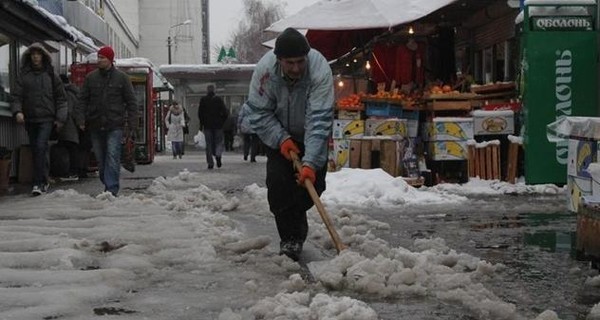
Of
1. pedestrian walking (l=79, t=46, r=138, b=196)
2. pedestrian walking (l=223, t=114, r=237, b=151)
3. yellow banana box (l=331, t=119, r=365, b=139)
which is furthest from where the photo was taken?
pedestrian walking (l=223, t=114, r=237, b=151)

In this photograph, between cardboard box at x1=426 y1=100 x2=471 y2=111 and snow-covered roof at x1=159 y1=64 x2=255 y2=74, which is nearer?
cardboard box at x1=426 y1=100 x2=471 y2=111

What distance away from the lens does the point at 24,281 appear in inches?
199

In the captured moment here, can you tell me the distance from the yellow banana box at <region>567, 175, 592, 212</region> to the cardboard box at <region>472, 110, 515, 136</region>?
508cm

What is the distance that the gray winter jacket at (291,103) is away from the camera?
5.74 metres

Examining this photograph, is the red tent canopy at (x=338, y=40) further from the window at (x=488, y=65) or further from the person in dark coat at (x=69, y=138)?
the person in dark coat at (x=69, y=138)

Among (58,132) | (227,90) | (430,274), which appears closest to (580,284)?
(430,274)

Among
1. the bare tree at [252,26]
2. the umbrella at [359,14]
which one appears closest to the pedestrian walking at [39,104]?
the umbrella at [359,14]

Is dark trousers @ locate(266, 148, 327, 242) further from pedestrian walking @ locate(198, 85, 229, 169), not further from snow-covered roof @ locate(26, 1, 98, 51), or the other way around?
pedestrian walking @ locate(198, 85, 229, 169)

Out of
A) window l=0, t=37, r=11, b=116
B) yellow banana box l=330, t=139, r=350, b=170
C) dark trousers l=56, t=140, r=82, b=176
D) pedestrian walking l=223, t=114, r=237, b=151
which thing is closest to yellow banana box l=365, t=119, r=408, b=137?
yellow banana box l=330, t=139, r=350, b=170

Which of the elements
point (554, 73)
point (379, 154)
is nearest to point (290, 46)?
point (554, 73)

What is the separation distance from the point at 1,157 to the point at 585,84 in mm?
7535

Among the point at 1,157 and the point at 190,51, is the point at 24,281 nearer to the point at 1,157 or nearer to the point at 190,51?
the point at 1,157

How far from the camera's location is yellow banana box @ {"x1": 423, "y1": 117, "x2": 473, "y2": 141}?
487 inches

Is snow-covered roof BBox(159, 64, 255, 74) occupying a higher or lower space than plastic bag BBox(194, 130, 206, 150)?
higher
